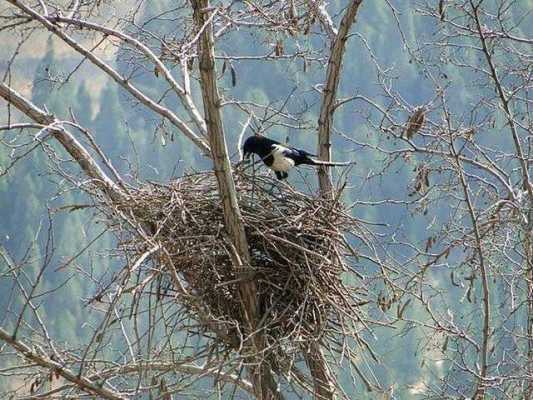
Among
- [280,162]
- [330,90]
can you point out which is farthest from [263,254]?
[330,90]

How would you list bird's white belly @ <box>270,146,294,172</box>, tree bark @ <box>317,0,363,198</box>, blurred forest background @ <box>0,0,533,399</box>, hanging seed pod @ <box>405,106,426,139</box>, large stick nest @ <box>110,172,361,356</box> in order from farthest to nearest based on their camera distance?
blurred forest background @ <box>0,0,533,399</box> < tree bark @ <box>317,0,363,198</box> < bird's white belly @ <box>270,146,294,172</box> < hanging seed pod @ <box>405,106,426,139</box> < large stick nest @ <box>110,172,361,356</box>

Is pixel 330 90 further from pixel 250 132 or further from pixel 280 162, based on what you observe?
pixel 250 132

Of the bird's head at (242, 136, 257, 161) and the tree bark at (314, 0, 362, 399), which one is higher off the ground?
the tree bark at (314, 0, 362, 399)

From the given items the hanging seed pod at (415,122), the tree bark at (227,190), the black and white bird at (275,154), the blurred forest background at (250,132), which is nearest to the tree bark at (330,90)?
the black and white bird at (275,154)

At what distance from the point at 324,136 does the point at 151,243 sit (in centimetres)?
219

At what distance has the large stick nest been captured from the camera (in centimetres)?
449

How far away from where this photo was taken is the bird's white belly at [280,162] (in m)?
5.24

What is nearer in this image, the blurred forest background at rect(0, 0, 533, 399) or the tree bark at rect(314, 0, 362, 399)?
the tree bark at rect(314, 0, 362, 399)

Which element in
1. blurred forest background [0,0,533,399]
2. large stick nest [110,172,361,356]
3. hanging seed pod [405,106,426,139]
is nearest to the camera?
large stick nest [110,172,361,356]

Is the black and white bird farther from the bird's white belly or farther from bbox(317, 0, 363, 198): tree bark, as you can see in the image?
bbox(317, 0, 363, 198): tree bark

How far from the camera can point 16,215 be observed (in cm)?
1599

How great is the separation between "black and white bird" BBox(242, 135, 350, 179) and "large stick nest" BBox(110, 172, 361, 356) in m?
0.41

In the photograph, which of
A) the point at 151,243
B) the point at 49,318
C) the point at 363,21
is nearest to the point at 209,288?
the point at 151,243

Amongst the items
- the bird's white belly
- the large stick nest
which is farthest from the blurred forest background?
the large stick nest
